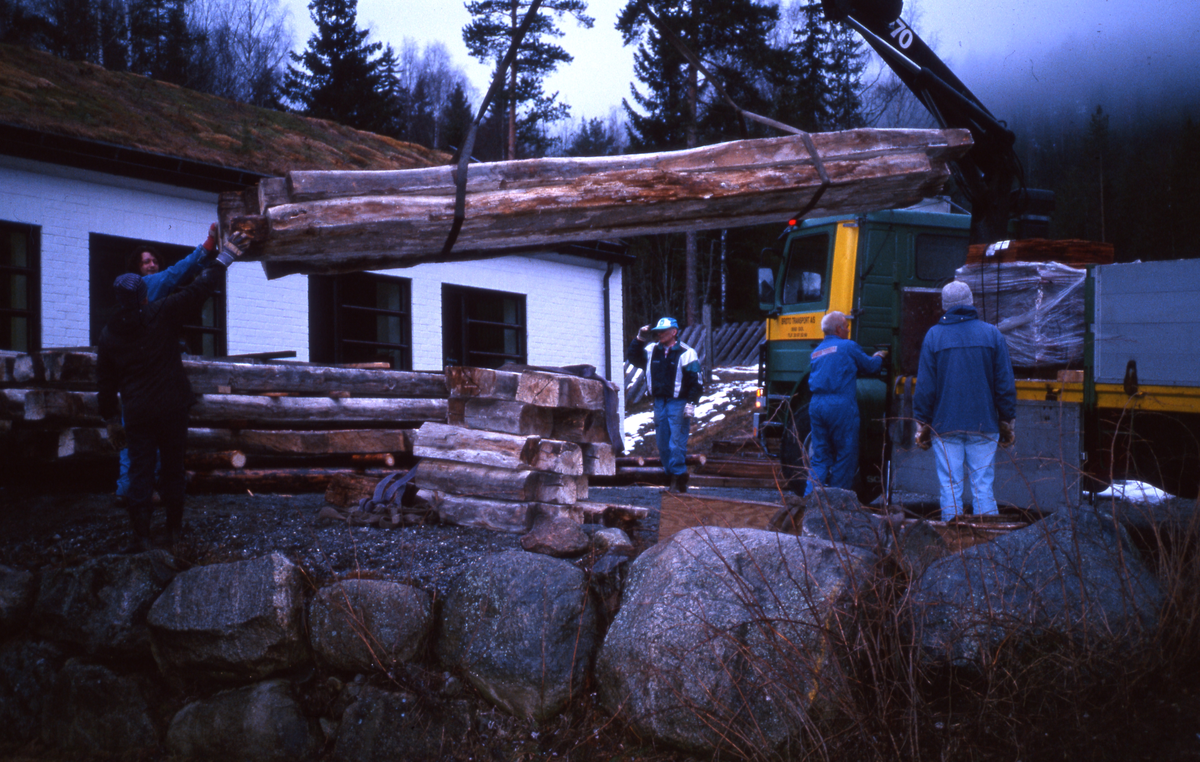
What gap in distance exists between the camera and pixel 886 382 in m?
7.55

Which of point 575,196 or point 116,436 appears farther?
point 116,436

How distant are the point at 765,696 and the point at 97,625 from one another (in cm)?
323

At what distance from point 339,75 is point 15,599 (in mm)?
29588

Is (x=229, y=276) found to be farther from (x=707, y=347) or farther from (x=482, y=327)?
(x=707, y=347)

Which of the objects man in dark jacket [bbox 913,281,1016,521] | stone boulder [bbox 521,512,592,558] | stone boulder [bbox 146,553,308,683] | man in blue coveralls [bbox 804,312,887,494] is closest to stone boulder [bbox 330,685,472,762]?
stone boulder [bbox 146,553,308,683]

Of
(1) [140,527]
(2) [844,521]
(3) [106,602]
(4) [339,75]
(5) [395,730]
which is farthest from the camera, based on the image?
(4) [339,75]

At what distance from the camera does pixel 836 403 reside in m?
6.67

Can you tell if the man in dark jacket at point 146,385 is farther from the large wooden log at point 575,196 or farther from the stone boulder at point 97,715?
the large wooden log at point 575,196

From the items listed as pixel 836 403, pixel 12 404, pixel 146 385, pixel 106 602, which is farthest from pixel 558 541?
pixel 12 404

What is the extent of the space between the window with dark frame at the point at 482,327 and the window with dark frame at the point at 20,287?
16.1ft

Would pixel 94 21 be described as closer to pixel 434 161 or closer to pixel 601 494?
→ pixel 434 161

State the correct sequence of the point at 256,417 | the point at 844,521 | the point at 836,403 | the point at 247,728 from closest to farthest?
the point at 844,521, the point at 247,728, the point at 836,403, the point at 256,417

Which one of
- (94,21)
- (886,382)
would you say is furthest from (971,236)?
(94,21)

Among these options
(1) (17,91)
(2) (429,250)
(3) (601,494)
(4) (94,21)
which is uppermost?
(4) (94,21)
